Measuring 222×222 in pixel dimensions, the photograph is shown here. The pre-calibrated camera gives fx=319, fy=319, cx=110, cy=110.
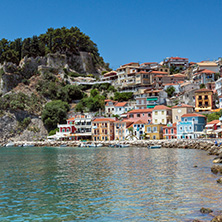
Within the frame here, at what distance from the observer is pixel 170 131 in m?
60.3

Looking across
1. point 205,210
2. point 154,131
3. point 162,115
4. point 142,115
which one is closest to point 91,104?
point 142,115

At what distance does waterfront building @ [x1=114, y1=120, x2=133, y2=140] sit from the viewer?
2559 inches

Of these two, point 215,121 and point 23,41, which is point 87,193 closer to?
point 215,121

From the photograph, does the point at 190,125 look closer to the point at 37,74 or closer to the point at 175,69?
the point at 175,69

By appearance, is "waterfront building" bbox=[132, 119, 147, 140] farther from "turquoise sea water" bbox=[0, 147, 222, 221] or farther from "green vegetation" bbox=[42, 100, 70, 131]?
"turquoise sea water" bbox=[0, 147, 222, 221]

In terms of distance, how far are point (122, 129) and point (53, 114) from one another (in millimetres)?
18355

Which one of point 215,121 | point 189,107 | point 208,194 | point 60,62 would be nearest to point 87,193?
point 208,194

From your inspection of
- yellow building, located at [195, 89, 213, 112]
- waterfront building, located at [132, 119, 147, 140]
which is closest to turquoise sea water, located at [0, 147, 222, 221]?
waterfront building, located at [132, 119, 147, 140]

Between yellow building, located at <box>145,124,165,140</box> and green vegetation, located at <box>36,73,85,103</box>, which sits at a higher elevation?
green vegetation, located at <box>36,73,85,103</box>

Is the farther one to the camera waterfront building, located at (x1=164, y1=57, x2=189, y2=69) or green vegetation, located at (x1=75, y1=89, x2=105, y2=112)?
waterfront building, located at (x1=164, y1=57, x2=189, y2=69)

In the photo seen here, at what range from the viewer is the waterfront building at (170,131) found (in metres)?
59.7

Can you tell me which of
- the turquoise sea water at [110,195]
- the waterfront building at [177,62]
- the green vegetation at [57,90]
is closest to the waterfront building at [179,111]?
the green vegetation at [57,90]

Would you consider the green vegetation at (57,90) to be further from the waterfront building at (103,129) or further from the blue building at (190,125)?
the blue building at (190,125)

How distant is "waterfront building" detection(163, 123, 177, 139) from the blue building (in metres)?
0.96
